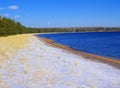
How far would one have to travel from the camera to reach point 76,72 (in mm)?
15727

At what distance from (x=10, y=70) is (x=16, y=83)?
395 centimetres

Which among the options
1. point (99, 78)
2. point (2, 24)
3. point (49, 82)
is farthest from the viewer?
point (2, 24)

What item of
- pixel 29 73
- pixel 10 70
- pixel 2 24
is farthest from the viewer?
pixel 2 24

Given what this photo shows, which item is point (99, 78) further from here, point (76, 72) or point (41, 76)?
point (41, 76)

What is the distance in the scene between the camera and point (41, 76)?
47.3ft

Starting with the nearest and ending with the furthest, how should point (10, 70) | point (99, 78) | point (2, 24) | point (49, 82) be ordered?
point (49, 82) < point (99, 78) < point (10, 70) < point (2, 24)

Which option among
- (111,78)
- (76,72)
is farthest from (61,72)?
(111,78)

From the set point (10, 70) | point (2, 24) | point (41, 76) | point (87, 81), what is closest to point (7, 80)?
point (41, 76)

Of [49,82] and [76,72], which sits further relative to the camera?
[76,72]

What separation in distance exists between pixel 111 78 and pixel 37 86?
456 centimetres

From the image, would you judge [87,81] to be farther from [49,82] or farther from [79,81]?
[49,82]

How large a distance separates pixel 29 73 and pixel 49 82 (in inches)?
111

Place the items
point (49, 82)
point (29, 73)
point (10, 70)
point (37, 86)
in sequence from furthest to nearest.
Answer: point (10, 70) → point (29, 73) → point (49, 82) → point (37, 86)

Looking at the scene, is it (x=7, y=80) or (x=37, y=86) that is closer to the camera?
(x=37, y=86)
